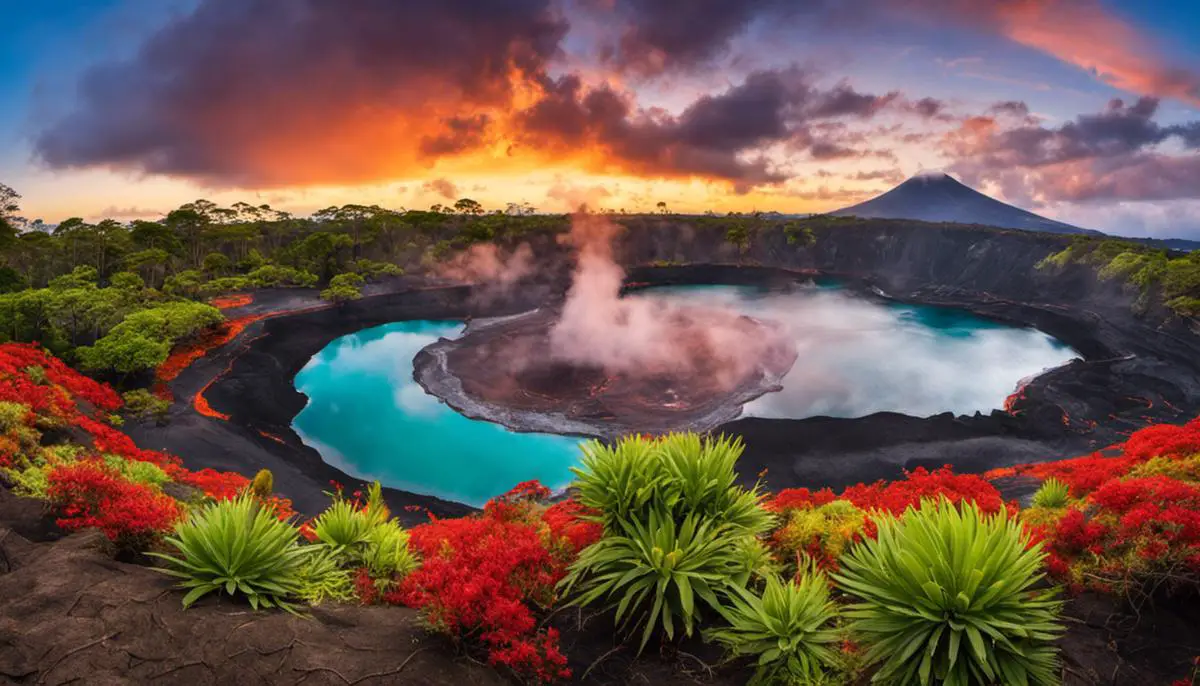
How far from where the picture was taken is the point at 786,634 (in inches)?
209

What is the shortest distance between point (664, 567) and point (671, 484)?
1.00 m

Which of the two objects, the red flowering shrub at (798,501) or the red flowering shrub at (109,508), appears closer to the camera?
the red flowering shrub at (109,508)

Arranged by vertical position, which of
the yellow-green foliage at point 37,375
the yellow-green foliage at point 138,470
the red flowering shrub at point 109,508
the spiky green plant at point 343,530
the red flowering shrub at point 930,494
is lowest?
the yellow-green foliage at point 138,470

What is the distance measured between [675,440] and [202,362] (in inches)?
1515

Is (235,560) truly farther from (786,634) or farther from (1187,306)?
(1187,306)

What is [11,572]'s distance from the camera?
6.16 meters

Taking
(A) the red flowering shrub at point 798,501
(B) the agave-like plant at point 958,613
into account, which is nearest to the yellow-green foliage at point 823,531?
(A) the red flowering shrub at point 798,501

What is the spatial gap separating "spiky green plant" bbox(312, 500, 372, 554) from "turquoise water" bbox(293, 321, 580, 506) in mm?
15659

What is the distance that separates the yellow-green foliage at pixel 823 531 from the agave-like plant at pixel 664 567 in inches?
60.0

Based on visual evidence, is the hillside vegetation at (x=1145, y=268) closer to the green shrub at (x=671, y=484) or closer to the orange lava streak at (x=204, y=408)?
the green shrub at (x=671, y=484)

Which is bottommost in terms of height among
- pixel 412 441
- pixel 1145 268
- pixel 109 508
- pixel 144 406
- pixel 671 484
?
pixel 412 441

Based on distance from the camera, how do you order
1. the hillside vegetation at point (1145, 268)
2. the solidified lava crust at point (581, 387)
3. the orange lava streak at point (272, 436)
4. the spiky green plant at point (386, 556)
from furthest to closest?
the hillside vegetation at point (1145, 268)
the solidified lava crust at point (581, 387)
the orange lava streak at point (272, 436)
the spiky green plant at point (386, 556)

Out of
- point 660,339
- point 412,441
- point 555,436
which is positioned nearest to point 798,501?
point 555,436

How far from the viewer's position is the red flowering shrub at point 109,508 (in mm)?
6781
